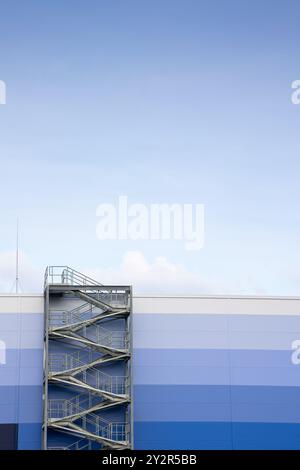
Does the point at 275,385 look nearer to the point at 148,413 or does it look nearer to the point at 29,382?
the point at 148,413

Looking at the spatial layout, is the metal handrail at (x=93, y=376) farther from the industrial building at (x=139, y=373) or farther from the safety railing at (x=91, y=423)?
the safety railing at (x=91, y=423)

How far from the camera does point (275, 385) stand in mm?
55469

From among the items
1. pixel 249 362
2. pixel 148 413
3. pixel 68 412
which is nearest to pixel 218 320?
pixel 249 362

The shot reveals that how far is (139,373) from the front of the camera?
5416cm

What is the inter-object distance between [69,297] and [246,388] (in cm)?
1128

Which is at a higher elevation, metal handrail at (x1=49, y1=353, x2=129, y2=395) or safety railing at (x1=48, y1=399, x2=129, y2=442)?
metal handrail at (x1=49, y1=353, x2=129, y2=395)

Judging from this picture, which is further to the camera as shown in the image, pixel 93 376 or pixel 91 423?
pixel 93 376

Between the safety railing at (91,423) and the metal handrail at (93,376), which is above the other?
the metal handrail at (93,376)

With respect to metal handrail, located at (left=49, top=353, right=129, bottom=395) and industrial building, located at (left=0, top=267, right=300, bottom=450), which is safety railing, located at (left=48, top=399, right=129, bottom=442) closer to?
industrial building, located at (left=0, top=267, right=300, bottom=450)

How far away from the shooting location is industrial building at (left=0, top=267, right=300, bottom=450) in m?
52.9

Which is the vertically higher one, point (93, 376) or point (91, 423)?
point (93, 376)

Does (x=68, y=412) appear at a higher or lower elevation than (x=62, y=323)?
lower

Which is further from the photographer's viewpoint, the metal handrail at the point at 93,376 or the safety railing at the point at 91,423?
the metal handrail at the point at 93,376

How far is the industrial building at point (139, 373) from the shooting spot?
52938 mm
